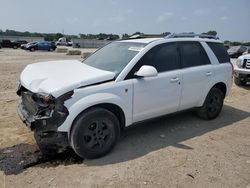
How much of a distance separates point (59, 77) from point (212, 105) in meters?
3.56

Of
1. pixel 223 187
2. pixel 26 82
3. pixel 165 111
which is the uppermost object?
pixel 26 82

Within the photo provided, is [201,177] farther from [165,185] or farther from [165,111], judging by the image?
[165,111]

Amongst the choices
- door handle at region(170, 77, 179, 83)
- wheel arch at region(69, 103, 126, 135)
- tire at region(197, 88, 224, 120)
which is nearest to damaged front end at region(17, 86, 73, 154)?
wheel arch at region(69, 103, 126, 135)

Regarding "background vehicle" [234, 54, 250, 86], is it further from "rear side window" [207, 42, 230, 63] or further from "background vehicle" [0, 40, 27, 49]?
"background vehicle" [0, 40, 27, 49]

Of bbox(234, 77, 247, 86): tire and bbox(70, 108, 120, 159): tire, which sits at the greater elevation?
bbox(70, 108, 120, 159): tire

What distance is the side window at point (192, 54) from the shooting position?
5191 mm

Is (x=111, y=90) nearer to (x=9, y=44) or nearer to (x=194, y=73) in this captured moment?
(x=194, y=73)

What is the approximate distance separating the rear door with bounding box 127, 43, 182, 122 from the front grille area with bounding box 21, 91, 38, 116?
1.51 m

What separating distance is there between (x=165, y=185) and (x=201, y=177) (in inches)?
22.1

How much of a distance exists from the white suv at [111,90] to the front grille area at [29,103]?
1 cm

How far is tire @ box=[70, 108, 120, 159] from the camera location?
3.76m

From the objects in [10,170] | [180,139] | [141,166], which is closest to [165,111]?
[180,139]

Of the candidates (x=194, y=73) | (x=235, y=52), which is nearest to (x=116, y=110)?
(x=194, y=73)

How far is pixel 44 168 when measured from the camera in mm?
3764
